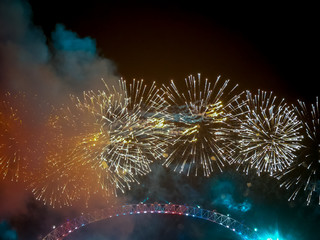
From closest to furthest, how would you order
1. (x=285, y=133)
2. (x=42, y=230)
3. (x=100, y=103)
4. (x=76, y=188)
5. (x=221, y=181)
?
1. (x=285, y=133)
2. (x=100, y=103)
3. (x=76, y=188)
4. (x=42, y=230)
5. (x=221, y=181)

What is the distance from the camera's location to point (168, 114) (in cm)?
1265

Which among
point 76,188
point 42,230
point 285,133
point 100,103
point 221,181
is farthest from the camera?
point 221,181

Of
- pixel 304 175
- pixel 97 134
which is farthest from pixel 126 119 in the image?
pixel 304 175

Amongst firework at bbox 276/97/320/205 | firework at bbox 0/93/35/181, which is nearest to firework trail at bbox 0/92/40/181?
firework at bbox 0/93/35/181

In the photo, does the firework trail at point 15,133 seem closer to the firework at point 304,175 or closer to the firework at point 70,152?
the firework at point 70,152

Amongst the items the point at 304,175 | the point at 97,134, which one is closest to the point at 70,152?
the point at 97,134

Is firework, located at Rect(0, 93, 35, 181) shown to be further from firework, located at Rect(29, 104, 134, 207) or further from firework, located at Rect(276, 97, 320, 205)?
firework, located at Rect(276, 97, 320, 205)

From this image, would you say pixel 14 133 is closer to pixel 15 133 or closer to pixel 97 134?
pixel 15 133

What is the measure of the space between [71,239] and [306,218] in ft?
44.8

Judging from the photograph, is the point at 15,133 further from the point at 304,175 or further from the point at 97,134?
the point at 304,175

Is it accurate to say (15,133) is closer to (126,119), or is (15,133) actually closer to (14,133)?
(14,133)

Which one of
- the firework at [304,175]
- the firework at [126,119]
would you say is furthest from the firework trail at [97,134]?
the firework at [304,175]

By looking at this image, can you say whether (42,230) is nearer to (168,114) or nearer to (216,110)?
(168,114)

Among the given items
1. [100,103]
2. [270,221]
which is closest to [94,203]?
[100,103]
